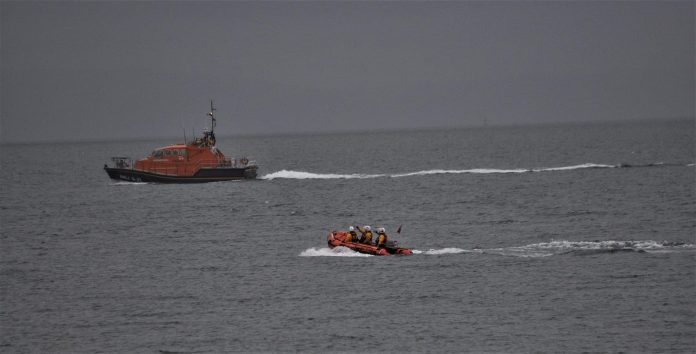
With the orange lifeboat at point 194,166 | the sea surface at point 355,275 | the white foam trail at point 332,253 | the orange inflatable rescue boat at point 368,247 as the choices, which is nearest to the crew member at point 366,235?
the orange inflatable rescue boat at point 368,247

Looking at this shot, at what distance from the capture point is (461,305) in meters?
40.6

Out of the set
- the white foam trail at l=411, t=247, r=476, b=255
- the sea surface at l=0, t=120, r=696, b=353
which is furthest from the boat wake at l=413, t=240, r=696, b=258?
the sea surface at l=0, t=120, r=696, b=353

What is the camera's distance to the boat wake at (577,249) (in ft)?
167

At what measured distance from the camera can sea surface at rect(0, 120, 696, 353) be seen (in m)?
36.2

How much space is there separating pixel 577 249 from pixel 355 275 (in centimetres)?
1360

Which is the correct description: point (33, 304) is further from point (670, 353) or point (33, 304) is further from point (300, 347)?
point (670, 353)

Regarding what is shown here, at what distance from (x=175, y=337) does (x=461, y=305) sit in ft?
41.6

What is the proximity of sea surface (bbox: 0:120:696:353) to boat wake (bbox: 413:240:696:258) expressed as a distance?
0.55ft

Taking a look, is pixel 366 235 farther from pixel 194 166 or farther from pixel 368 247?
pixel 194 166

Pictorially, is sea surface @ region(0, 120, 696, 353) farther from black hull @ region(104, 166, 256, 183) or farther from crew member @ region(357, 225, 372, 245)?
black hull @ region(104, 166, 256, 183)

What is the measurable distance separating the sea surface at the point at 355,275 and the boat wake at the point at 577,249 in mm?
169

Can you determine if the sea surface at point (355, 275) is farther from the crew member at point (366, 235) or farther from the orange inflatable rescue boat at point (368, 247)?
the crew member at point (366, 235)

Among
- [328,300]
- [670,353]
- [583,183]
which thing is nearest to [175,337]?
[328,300]

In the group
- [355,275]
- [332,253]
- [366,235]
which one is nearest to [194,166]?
[332,253]
